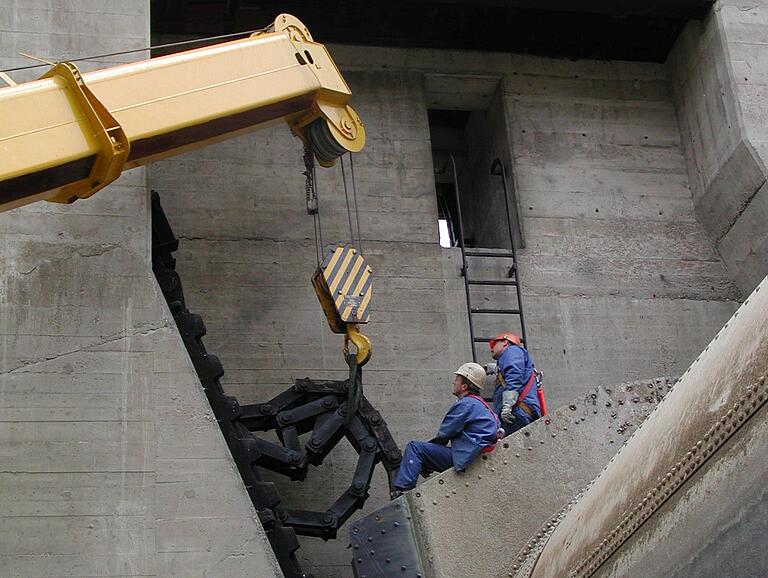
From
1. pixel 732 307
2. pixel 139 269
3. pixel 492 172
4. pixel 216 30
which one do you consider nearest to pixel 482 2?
pixel 492 172

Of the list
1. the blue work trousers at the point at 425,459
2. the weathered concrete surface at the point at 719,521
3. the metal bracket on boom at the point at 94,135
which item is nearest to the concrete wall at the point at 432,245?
the blue work trousers at the point at 425,459

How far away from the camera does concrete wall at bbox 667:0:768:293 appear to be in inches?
574

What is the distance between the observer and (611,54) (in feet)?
54.0

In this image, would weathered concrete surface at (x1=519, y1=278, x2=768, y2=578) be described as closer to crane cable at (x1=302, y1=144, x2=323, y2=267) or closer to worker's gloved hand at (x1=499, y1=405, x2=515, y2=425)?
worker's gloved hand at (x1=499, y1=405, x2=515, y2=425)

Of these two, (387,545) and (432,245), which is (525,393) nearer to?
(387,545)

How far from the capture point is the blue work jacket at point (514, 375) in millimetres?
11086

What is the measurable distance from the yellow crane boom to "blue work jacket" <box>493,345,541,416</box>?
241cm

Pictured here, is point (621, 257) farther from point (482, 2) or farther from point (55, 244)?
point (55, 244)

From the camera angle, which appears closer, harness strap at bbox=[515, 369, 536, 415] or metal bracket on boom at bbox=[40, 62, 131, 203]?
metal bracket on boom at bbox=[40, 62, 131, 203]

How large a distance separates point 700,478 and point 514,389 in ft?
16.2

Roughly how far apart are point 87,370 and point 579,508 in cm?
418

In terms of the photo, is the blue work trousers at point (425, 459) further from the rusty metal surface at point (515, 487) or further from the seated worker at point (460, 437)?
the rusty metal surface at point (515, 487)

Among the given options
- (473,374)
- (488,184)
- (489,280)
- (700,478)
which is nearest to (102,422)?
(473,374)

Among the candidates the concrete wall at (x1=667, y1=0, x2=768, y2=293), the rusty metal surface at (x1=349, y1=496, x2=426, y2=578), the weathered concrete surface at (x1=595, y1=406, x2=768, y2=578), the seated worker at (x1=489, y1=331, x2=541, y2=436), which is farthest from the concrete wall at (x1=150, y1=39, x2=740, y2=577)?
the weathered concrete surface at (x1=595, y1=406, x2=768, y2=578)
